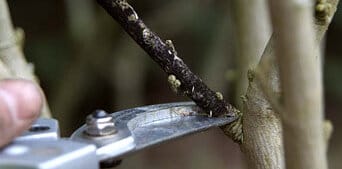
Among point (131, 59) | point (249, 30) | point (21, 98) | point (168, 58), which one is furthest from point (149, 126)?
point (131, 59)

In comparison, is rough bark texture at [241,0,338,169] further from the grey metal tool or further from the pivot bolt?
the pivot bolt

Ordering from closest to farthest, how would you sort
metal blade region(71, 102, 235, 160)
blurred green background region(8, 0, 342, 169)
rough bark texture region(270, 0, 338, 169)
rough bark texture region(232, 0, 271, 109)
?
1. rough bark texture region(270, 0, 338, 169)
2. metal blade region(71, 102, 235, 160)
3. rough bark texture region(232, 0, 271, 109)
4. blurred green background region(8, 0, 342, 169)

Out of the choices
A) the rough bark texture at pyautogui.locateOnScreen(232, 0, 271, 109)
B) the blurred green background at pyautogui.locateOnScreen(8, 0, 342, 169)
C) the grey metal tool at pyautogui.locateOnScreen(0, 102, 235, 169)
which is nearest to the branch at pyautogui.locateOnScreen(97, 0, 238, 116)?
the grey metal tool at pyautogui.locateOnScreen(0, 102, 235, 169)

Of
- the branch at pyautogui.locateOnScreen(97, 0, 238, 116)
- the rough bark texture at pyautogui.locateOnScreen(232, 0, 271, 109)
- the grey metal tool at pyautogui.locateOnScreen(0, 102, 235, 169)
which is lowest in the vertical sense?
the grey metal tool at pyautogui.locateOnScreen(0, 102, 235, 169)

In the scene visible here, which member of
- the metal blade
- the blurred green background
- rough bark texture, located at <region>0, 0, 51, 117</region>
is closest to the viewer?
the metal blade

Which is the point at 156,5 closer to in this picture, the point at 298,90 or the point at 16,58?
the point at 16,58

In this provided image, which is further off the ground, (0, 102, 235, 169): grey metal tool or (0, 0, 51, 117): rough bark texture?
(0, 0, 51, 117): rough bark texture

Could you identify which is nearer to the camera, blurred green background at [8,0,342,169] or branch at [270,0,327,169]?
branch at [270,0,327,169]
